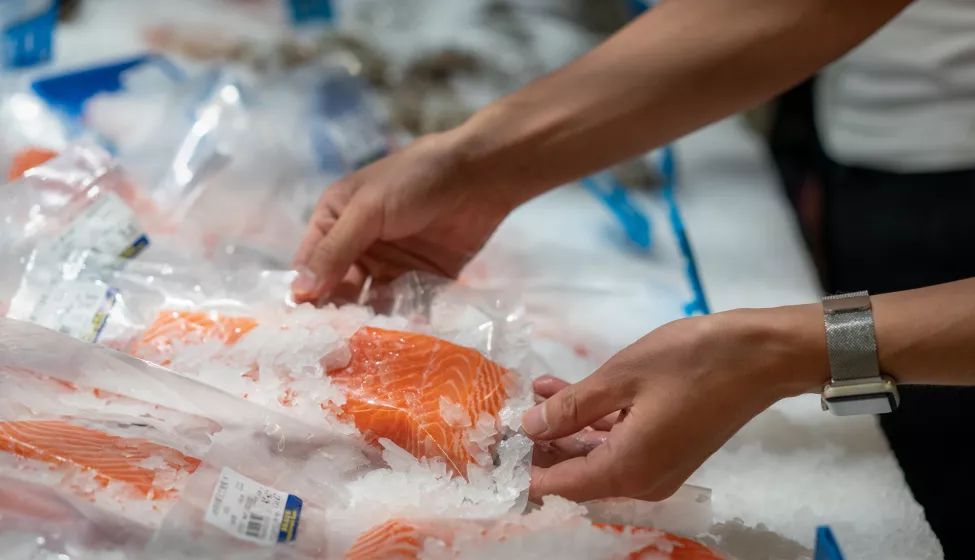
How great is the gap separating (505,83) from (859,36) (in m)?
0.71

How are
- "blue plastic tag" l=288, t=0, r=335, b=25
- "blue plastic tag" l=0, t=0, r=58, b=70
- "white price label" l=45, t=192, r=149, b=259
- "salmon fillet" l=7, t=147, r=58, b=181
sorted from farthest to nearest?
"blue plastic tag" l=288, t=0, r=335, b=25
"blue plastic tag" l=0, t=0, r=58, b=70
"salmon fillet" l=7, t=147, r=58, b=181
"white price label" l=45, t=192, r=149, b=259

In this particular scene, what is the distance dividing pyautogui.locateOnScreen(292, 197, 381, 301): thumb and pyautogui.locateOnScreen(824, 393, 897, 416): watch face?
1.65 feet

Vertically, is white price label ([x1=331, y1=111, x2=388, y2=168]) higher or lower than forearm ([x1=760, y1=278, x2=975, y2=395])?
higher

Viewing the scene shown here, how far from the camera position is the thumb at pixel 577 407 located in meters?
0.71

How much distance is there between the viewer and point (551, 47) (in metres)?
1.62

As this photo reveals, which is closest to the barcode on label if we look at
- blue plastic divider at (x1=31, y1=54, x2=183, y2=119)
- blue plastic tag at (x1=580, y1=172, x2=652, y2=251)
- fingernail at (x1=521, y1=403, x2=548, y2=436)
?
fingernail at (x1=521, y1=403, x2=548, y2=436)

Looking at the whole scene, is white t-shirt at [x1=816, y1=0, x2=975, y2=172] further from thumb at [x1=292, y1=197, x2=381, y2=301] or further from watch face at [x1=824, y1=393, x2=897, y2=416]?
thumb at [x1=292, y1=197, x2=381, y2=301]

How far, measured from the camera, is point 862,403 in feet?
2.30

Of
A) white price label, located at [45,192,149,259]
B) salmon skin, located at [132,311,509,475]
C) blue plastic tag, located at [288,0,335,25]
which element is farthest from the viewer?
blue plastic tag, located at [288,0,335,25]

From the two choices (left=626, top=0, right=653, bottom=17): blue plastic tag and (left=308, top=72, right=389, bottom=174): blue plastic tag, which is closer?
(left=308, top=72, right=389, bottom=174): blue plastic tag

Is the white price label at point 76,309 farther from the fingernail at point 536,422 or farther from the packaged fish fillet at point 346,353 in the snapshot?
the fingernail at point 536,422

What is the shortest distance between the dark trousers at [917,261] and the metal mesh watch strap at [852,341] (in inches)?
7.9

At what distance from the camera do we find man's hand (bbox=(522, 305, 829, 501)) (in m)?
0.69

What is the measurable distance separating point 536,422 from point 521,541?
0.39 ft
